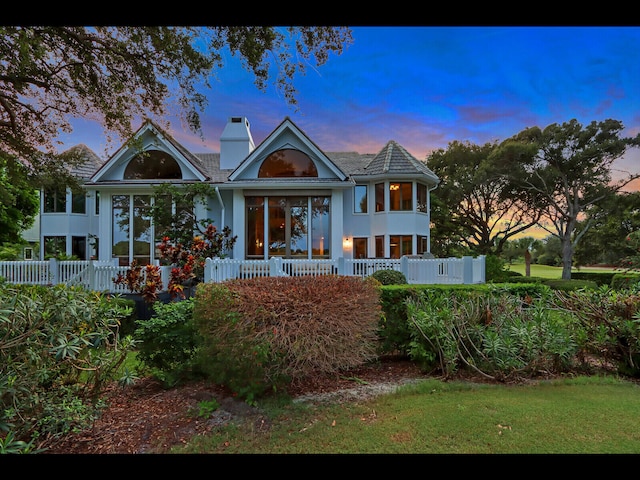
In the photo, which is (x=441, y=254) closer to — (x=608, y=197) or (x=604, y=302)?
(x=608, y=197)

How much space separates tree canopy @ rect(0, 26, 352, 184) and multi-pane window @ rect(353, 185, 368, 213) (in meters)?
8.56

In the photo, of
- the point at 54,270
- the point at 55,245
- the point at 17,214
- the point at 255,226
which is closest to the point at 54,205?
the point at 55,245

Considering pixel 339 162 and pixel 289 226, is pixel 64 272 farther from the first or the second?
pixel 339 162

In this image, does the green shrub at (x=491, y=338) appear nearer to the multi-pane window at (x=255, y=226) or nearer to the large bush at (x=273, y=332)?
the large bush at (x=273, y=332)

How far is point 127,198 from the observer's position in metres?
12.3

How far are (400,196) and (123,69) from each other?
1044cm

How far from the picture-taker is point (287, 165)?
1244cm

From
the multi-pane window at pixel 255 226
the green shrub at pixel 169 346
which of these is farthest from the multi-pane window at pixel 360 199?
the green shrub at pixel 169 346

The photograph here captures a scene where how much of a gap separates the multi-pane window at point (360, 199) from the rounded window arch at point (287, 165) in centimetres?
239

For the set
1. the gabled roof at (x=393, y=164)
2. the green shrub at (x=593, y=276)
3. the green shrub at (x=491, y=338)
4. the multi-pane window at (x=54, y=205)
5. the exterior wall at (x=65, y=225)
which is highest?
the gabled roof at (x=393, y=164)

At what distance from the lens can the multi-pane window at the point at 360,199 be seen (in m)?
13.7

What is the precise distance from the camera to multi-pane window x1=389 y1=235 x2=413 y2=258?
513 inches
